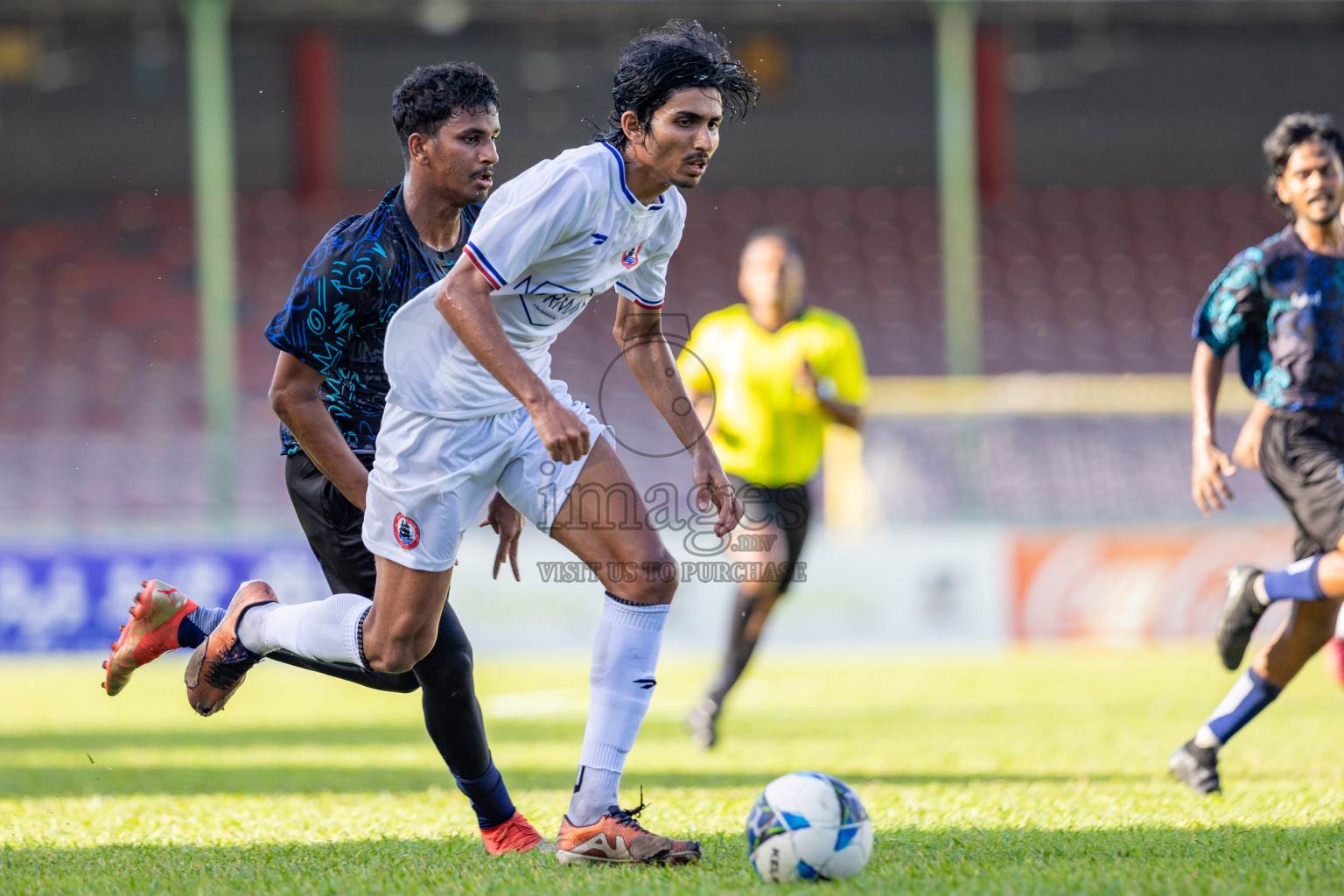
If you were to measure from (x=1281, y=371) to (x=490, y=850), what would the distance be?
314 centimetres

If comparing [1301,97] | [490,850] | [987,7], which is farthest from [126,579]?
[1301,97]

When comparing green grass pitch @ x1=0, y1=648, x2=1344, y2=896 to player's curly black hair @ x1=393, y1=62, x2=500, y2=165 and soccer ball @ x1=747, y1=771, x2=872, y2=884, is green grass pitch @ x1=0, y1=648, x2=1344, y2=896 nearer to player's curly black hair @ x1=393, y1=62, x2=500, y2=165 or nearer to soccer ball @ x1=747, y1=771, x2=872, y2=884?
soccer ball @ x1=747, y1=771, x2=872, y2=884

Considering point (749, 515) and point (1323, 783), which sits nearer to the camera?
point (1323, 783)

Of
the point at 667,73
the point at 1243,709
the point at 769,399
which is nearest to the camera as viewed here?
the point at 667,73

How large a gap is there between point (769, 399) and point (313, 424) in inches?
154

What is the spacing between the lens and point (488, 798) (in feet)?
13.4

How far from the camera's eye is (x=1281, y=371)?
509cm

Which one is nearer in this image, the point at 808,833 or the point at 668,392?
the point at 808,833

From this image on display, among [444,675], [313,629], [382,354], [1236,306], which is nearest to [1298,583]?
[1236,306]

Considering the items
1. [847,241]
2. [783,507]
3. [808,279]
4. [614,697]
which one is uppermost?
[847,241]

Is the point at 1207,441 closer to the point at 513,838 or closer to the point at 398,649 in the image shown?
the point at 513,838

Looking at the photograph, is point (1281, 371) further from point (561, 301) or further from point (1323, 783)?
point (561, 301)

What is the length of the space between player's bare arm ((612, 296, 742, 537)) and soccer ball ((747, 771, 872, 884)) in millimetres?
811

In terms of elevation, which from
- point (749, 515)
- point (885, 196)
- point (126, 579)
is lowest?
point (126, 579)
